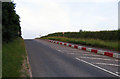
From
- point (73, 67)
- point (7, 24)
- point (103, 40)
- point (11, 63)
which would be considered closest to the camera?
point (11, 63)

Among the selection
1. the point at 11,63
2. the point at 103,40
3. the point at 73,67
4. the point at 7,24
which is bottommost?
the point at 73,67

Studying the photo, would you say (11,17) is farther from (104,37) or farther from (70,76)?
(104,37)

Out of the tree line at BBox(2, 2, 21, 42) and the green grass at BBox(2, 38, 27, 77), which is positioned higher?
the tree line at BBox(2, 2, 21, 42)

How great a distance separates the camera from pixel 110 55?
12000 millimetres

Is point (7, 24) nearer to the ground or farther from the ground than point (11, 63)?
farther from the ground

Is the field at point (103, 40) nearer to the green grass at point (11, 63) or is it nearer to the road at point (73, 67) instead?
the road at point (73, 67)

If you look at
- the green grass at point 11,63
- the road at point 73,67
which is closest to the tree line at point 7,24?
the green grass at point 11,63

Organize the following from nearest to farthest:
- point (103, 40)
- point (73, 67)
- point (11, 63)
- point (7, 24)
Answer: point (11, 63) → point (73, 67) → point (7, 24) → point (103, 40)

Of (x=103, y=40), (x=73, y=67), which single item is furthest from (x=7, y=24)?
(x=103, y=40)

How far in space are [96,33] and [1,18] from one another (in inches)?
796

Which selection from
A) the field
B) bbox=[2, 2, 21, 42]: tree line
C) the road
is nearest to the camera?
the road

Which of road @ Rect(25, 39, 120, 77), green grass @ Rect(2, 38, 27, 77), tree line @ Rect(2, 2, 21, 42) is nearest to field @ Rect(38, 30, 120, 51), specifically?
road @ Rect(25, 39, 120, 77)

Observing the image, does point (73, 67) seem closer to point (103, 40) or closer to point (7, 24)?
point (7, 24)

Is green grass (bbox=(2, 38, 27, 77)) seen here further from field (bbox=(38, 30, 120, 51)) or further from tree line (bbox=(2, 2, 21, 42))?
field (bbox=(38, 30, 120, 51))
